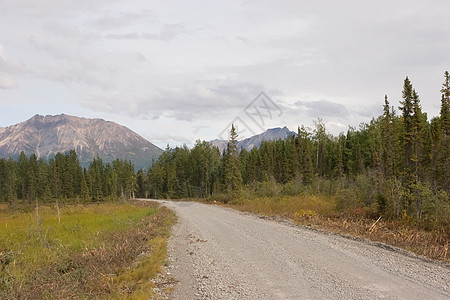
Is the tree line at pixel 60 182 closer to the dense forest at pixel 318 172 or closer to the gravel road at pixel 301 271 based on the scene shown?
the dense forest at pixel 318 172

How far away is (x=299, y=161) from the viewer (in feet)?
233

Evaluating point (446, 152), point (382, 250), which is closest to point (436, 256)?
point (382, 250)

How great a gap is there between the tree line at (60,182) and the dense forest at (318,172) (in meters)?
0.32

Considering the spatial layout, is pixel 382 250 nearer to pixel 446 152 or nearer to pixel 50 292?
pixel 50 292

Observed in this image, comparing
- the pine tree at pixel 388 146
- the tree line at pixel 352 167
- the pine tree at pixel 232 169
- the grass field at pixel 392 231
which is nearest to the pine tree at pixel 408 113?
the tree line at pixel 352 167

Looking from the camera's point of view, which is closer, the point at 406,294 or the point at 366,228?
the point at 406,294

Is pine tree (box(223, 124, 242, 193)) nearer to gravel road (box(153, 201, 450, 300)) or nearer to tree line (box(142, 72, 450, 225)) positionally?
tree line (box(142, 72, 450, 225))

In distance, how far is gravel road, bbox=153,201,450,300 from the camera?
→ 6594 millimetres

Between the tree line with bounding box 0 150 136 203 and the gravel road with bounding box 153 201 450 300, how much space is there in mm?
83583

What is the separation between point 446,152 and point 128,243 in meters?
32.9

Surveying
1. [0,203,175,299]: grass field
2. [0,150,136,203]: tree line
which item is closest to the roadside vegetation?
[0,203,175,299]: grass field

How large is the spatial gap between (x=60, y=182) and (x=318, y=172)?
74.2 metres

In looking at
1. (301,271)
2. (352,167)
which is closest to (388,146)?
(352,167)

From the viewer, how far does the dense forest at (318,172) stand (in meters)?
21.2
